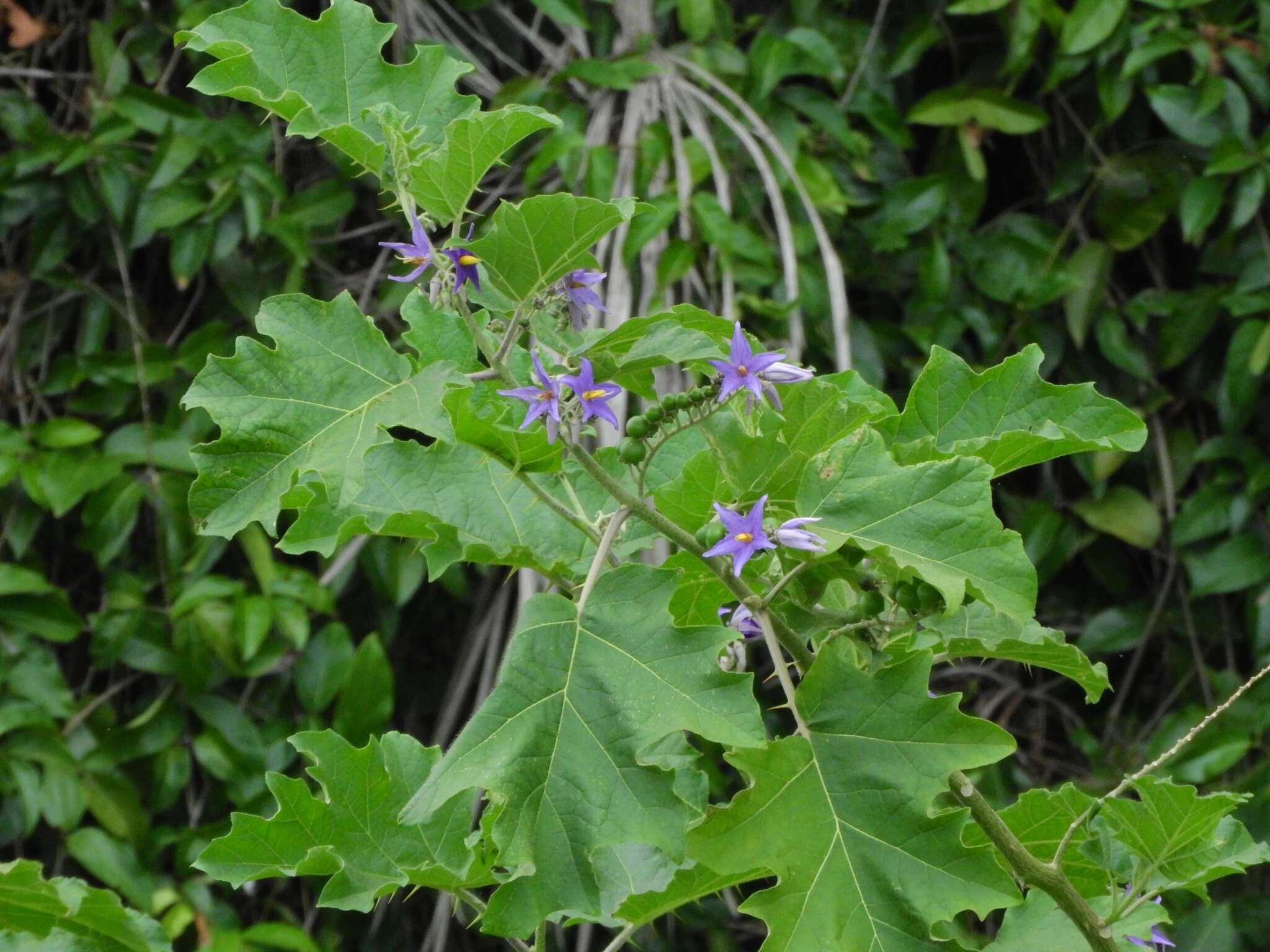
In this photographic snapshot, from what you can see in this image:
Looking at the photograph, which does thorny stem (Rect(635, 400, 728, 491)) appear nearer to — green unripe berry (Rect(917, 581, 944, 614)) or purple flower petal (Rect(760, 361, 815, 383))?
purple flower petal (Rect(760, 361, 815, 383))

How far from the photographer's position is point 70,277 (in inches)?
82.2

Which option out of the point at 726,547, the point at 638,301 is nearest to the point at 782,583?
the point at 726,547

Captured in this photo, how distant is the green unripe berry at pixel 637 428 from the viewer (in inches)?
28.1

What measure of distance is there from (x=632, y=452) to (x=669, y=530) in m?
0.05

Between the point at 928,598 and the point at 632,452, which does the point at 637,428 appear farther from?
the point at 928,598

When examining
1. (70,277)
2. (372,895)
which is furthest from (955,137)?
(372,895)

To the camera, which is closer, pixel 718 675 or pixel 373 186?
pixel 718 675

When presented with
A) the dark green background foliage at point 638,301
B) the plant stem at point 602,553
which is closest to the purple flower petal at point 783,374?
the plant stem at point 602,553

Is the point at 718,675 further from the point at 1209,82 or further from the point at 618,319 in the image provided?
the point at 1209,82

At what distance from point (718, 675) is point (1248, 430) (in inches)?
70.1

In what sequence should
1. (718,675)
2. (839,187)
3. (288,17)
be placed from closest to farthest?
(718,675)
(288,17)
(839,187)

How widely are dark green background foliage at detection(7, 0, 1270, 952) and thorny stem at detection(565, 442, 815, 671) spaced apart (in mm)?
1172

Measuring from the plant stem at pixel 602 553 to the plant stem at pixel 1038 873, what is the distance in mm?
220

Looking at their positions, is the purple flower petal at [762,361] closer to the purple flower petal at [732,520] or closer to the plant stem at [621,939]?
the purple flower petal at [732,520]
